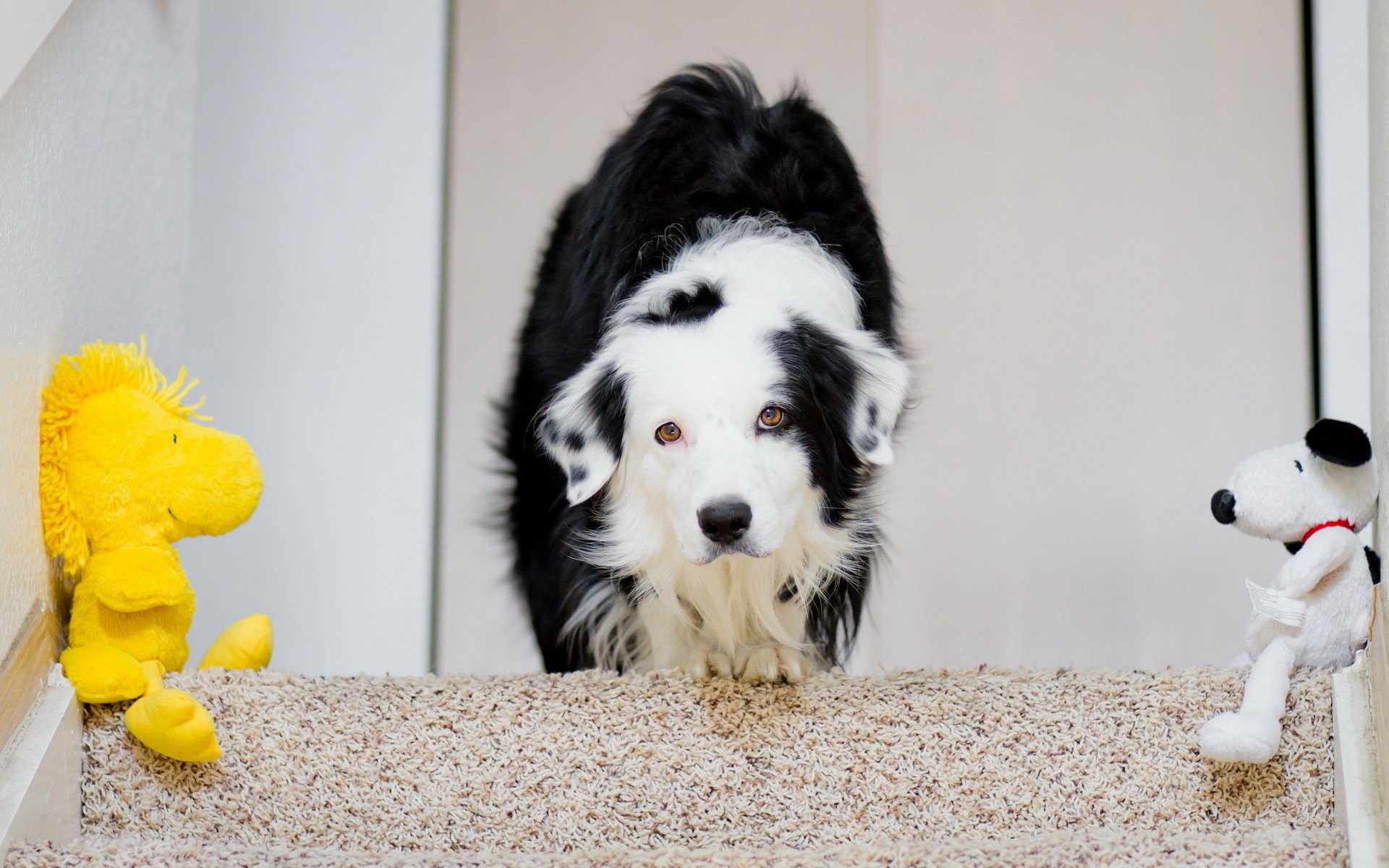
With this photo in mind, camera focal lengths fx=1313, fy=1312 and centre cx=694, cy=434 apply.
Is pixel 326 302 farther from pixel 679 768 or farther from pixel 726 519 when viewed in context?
pixel 679 768

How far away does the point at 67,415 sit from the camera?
1.35 m

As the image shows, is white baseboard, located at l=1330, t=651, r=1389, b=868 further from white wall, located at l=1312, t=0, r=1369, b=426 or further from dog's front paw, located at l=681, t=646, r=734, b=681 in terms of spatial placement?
white wall, located at l=1312, t=0, r=1369, b=426

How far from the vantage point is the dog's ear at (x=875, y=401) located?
1603 millimetres

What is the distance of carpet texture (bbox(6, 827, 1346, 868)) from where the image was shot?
106 cm

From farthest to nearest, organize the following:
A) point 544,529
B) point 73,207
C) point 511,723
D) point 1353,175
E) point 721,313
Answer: point 1353,175 < point 544,529 < point 721,313 < point 73,207 < point 511,723

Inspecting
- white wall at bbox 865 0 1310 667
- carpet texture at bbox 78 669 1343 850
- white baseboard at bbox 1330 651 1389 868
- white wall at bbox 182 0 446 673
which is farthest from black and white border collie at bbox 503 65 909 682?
white wall at bbox 865 0 1310 667

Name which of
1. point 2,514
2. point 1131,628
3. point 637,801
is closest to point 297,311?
point 2,514

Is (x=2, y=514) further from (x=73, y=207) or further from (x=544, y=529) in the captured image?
(x=544, y=529)

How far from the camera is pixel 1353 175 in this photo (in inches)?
105

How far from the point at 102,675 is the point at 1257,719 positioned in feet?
3.62

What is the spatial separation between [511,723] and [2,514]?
517 millimetres

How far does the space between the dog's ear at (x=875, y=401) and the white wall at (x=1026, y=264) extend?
1.15m

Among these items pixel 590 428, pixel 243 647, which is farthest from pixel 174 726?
pixel 590 428

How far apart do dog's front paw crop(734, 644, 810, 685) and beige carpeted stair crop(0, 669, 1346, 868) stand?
4 centimetres
